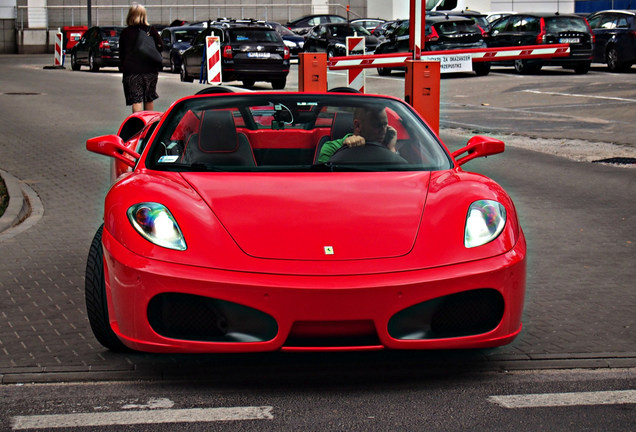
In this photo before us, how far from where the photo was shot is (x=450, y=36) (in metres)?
30.2

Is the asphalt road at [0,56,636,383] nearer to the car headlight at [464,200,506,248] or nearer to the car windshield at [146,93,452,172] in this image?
the car headlight at [464,200,506,248]

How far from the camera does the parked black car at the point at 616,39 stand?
94.9ft

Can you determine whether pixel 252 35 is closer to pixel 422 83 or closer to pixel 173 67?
pixel 173 67

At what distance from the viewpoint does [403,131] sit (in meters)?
6.23

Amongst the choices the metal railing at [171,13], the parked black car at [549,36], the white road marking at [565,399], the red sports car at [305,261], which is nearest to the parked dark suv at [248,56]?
the parked black car at [549,36]

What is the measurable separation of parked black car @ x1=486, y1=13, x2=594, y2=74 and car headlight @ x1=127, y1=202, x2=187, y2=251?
2479 cm

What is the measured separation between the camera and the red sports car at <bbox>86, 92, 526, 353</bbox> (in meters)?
4.57

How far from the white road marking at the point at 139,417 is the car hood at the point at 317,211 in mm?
676

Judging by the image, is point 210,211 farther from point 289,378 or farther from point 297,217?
point 289,378

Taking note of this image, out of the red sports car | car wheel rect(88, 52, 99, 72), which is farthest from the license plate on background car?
the red sports car

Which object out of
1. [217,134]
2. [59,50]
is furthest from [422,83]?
[59,50]

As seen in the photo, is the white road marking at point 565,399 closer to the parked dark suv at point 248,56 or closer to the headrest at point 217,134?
the headrest at point 217,134

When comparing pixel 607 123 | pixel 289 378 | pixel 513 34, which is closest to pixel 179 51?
pixel 513 34

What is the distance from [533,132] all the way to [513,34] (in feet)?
46.2
